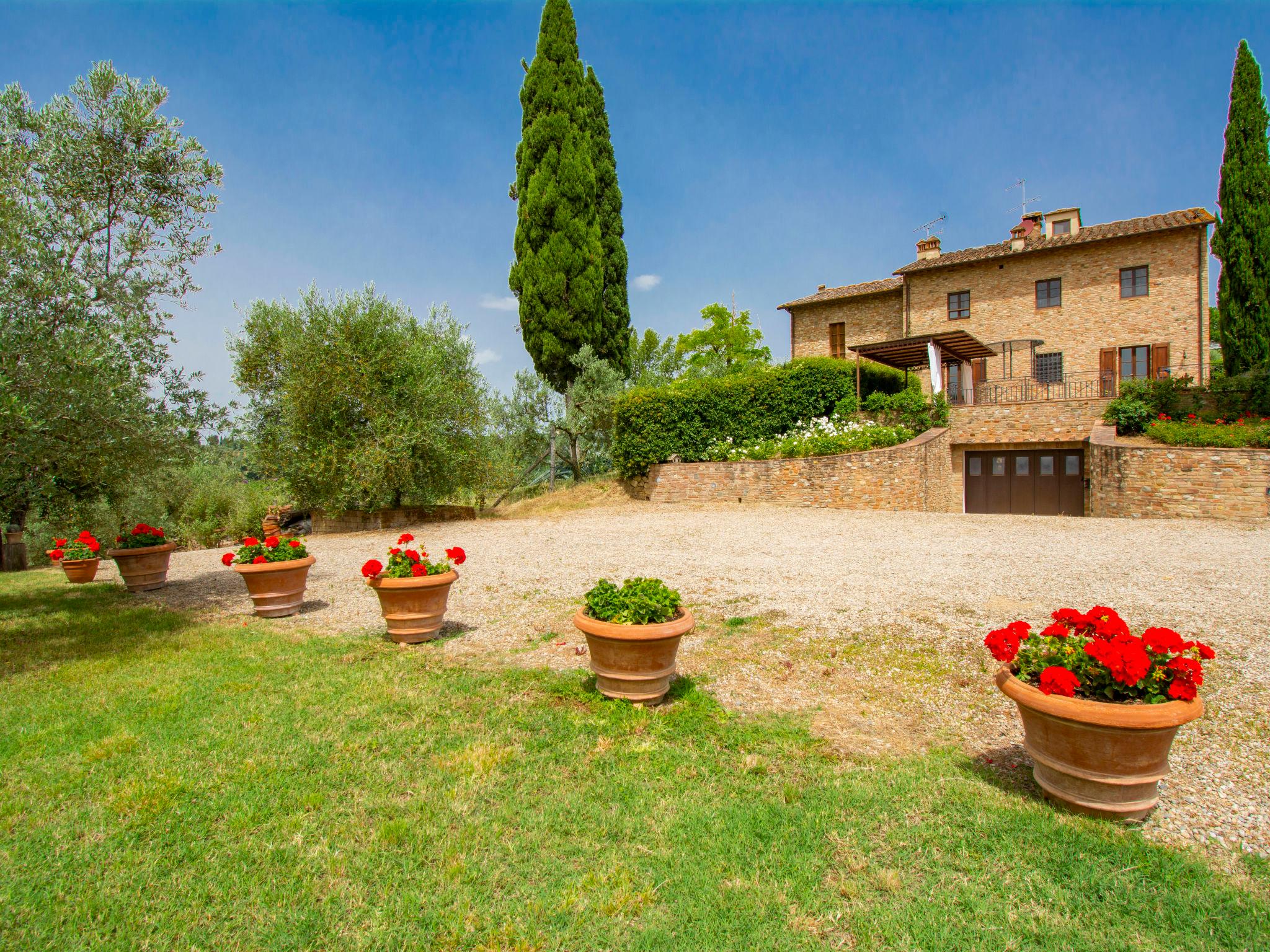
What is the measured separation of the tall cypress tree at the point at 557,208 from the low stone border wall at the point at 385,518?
695cm

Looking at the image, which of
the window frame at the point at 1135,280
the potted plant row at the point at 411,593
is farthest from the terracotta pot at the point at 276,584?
the window frame at the point at 1135,280

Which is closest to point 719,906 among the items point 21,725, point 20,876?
point 20,876


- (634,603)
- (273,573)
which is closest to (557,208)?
(273,573)

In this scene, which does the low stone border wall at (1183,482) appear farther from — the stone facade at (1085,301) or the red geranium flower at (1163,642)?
the red geranium flower at (1163,642)

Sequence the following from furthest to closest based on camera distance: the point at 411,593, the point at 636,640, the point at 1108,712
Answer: the point at 411,593 < the point at 636,640 < the point at 1108,712

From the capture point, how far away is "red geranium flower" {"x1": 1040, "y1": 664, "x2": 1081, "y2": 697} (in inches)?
110

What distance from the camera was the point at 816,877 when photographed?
2490mm

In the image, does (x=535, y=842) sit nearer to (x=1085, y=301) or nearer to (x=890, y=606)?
(x=890, y=606)

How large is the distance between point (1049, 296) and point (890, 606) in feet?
76.3

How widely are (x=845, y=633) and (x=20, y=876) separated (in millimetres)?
5298

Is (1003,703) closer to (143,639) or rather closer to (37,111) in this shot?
(143,639)

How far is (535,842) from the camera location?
8.93ft

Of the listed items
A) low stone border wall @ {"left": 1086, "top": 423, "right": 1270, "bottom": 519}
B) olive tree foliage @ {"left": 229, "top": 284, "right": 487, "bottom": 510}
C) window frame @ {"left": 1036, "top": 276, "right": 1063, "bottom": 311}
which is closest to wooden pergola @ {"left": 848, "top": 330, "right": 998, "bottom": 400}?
window frame @ {"left": 1036, "top": 276, "right": 1063, "bottom": 311}

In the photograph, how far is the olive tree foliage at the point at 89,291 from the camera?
5.50 meters
